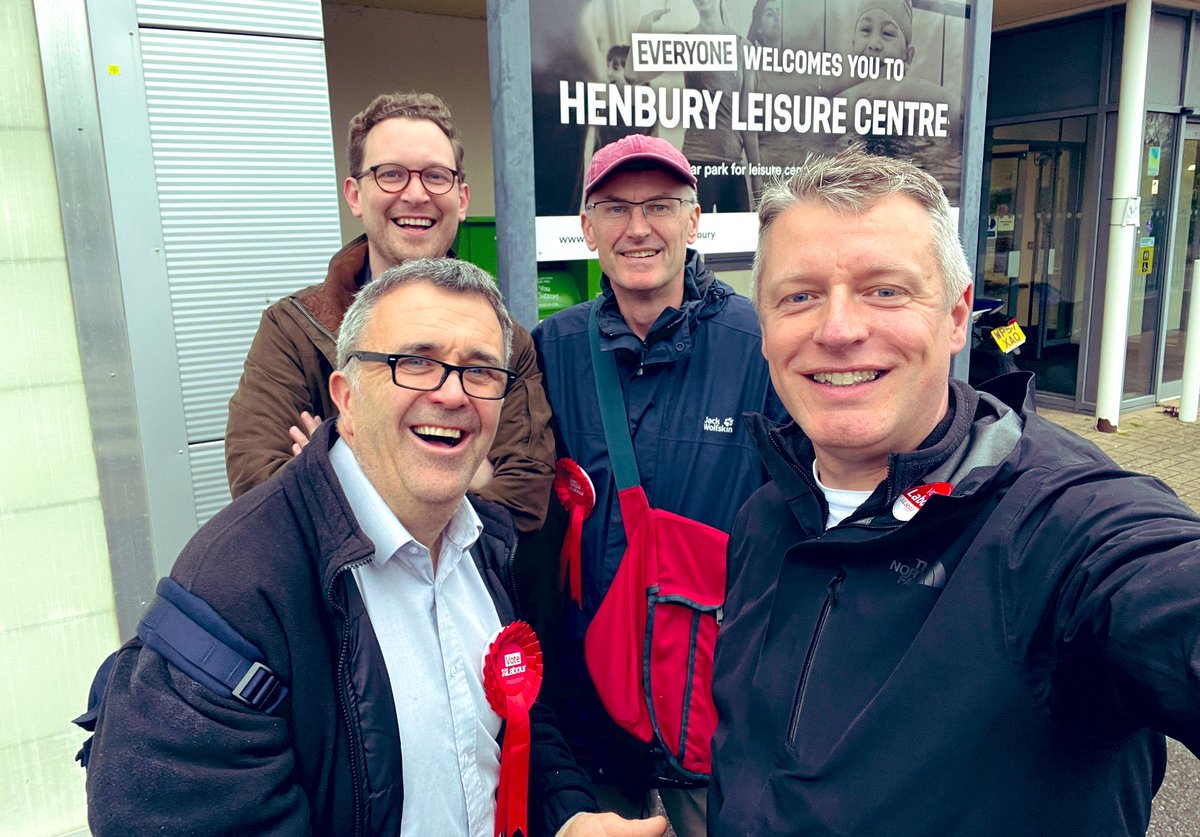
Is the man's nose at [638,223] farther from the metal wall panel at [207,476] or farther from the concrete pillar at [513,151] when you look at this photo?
the metal wall panel at [207,476]

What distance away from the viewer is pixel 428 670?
1.52 m

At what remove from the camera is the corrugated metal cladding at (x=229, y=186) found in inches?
104

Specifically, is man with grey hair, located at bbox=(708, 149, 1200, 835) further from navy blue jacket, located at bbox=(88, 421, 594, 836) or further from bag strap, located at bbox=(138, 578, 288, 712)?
bag strap, located at bbox=(138, 578, 288, 712)

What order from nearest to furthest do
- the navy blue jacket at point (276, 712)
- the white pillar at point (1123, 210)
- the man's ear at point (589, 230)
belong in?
the navy blue jacket at point (276, 712)
the man's ear at point (589, 230)
the white pillar at point (1123, 210)

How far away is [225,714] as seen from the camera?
49.0 inches

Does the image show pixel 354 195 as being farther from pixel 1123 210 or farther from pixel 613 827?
pixel 1123 210

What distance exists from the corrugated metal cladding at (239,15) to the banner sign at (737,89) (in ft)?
3.33

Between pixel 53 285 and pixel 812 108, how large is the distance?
3.61 metres

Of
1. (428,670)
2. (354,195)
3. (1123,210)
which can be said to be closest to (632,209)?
→ (354,195)

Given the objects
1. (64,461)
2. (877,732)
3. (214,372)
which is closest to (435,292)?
(877,732)

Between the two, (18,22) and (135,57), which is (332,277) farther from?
(18,22)

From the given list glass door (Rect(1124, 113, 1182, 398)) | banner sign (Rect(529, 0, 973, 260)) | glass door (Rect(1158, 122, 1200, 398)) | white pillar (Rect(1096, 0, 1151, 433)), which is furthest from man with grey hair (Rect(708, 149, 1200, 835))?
glass door (Rect(1158, 122, 1200, 398))

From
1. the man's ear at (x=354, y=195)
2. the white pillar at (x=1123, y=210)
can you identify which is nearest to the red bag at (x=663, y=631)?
the man's ear at (x=354, y=195)

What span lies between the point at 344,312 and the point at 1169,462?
710cm
